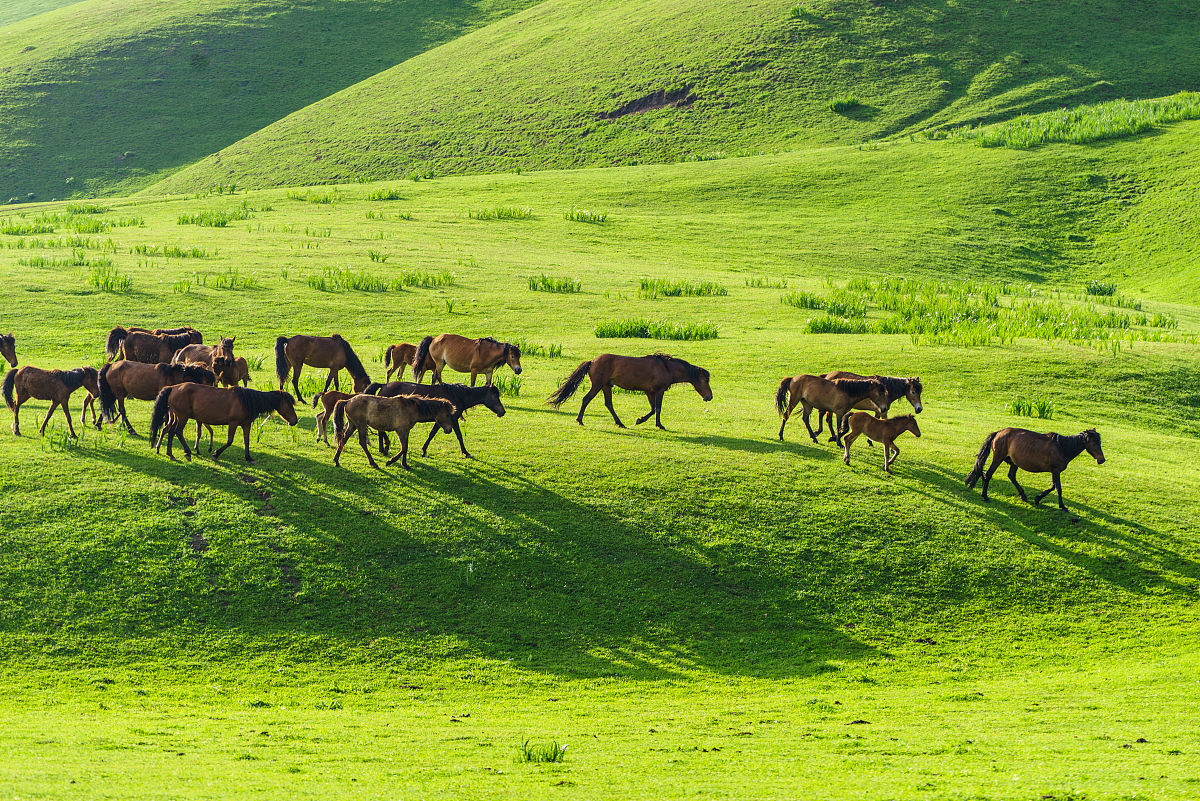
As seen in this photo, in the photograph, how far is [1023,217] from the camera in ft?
152

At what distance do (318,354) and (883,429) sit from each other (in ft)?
35.4

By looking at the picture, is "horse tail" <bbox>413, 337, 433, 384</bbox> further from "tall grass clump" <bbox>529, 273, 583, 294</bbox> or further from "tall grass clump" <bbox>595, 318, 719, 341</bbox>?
"tall grass clump" <bbox>529, 273, 583, 294</bbox>

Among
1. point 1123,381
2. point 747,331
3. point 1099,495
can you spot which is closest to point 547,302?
point 747,331

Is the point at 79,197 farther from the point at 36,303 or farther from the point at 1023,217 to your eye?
the point at 1023,217

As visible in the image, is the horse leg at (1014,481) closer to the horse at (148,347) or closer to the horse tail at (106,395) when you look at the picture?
the horse tail at (106,395)

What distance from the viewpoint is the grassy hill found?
7212cm

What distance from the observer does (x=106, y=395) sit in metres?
16.4

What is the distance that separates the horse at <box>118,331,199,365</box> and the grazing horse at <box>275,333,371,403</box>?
6.37ft

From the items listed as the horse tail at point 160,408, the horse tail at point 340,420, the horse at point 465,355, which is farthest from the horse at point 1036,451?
the horse tail at point 160,408

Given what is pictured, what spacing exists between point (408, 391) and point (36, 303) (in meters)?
15.4

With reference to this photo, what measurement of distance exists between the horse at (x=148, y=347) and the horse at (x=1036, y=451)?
15019 millimetres

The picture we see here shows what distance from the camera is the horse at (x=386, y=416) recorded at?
50.2ft

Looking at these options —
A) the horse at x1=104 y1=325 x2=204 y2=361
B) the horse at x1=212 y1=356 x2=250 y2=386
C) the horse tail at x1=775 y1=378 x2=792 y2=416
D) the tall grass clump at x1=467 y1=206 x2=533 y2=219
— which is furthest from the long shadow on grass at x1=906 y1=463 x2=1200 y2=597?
the tall grass clump at x1=467 y1=206 x2=533 y2=219

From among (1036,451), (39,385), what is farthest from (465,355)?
(1036,451)
